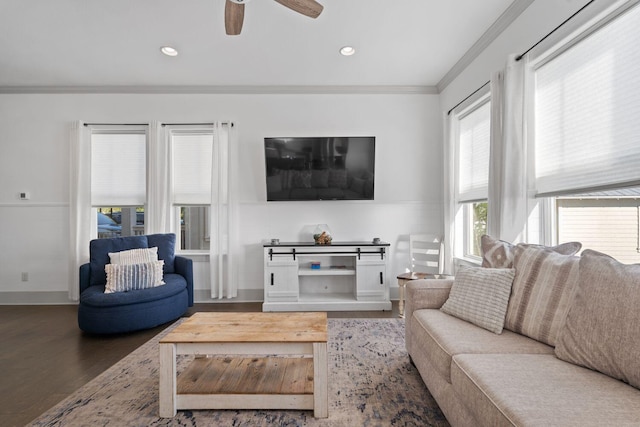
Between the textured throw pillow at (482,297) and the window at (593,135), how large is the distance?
0.73 meters

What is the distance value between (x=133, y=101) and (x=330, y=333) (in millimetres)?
3816

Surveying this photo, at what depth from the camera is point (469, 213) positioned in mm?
3594

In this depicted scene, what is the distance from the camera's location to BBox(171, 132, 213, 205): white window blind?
4.09 m

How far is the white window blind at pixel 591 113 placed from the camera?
1707mm

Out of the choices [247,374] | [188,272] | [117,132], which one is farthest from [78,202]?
[247,374]

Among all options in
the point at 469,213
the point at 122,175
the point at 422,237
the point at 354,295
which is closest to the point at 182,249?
the point at 122,175

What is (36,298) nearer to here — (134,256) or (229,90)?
(134,256)

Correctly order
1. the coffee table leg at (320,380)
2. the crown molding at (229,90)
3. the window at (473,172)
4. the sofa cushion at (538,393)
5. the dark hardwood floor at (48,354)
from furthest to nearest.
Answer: the crown molding at (229,90) → the window at (473,172) → the dark hardwood floor at (48,354) → the coffee table leg at (320,380) → the sofa cushion at (538,393)

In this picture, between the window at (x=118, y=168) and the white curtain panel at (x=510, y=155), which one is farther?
the window at (x=118, y=168)

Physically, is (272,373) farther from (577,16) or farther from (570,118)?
(577,16)

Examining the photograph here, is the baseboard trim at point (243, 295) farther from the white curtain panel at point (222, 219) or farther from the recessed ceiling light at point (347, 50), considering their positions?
the recessed ceiling light at point (347, 50)

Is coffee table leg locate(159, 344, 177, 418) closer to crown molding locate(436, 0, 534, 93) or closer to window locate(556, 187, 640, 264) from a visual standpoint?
window locate(556, 187, 640, 264)

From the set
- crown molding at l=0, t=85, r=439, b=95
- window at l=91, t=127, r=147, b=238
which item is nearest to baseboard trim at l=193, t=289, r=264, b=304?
window at l=91, t=127, r=147, b=238

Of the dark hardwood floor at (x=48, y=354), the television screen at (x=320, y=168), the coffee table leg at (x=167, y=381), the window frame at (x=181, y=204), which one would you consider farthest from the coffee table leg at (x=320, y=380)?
the window frame at (x=181, y=204)
